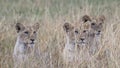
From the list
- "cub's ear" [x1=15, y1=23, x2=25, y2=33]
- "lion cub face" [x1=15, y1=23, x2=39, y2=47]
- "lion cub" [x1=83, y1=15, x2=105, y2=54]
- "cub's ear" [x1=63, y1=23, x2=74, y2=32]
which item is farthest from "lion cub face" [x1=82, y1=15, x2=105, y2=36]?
"cub's ear" [x1=15, y1=23, x2=25, y2=33]

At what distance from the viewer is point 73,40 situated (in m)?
6.34

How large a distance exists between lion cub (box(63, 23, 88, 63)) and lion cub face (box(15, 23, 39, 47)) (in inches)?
16.4

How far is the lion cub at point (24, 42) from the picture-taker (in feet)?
19.6

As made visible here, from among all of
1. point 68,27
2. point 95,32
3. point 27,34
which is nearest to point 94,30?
point 95,32

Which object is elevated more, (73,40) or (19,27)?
(19,27)

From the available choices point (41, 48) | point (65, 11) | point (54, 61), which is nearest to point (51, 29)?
point (41, 48)

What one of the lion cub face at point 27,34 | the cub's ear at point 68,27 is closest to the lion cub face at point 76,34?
the cub's ear at point 68,27

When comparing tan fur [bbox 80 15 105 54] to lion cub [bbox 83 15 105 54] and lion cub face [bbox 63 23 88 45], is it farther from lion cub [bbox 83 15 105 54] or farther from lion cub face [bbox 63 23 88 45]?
lion cub face [bbox 63 23 88 45]

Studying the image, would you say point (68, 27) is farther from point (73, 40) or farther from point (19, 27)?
point (19, 27)

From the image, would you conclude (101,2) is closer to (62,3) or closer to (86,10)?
(62,3)

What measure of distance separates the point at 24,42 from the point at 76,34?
0.66m

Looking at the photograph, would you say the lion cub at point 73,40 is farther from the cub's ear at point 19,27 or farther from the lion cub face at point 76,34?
the cub's ear at point 19,27

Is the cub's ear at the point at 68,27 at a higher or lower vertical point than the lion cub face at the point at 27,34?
higher

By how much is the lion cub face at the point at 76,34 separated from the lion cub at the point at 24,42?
0.43 metres
